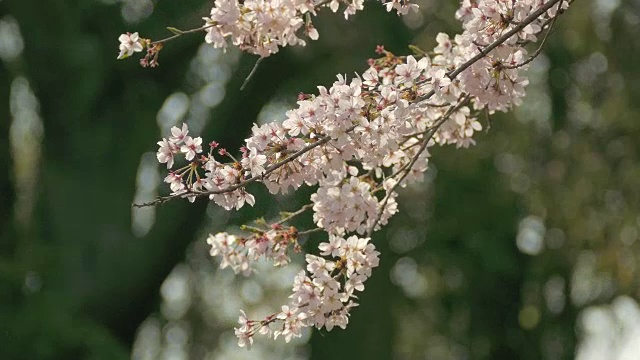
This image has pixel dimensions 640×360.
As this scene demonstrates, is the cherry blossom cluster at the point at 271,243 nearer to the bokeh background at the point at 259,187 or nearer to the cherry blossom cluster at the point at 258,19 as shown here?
the cherry blossom cluster at the point at 258,19

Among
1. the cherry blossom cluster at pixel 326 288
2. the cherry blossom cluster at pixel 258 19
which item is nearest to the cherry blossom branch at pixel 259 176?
the cherry blossom cluster at pixel 326 288

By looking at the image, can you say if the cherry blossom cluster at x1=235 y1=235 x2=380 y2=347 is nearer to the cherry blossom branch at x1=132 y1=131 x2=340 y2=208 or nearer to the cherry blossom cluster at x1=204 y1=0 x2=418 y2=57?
→ the cherry blossom branch at x1=132 y1=131 x2=340 y2=208

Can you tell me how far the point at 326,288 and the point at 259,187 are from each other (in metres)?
6.57

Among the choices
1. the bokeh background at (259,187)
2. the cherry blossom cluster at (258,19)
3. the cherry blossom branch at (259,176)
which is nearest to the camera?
the cherry blossom branch at (259,176)

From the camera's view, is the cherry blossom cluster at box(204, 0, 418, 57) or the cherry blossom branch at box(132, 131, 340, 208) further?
the cherry blossom cluster at box(204, 0, 418, 57)

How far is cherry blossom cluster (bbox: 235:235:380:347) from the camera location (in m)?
3.19

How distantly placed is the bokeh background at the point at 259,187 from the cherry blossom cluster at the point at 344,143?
561 cm

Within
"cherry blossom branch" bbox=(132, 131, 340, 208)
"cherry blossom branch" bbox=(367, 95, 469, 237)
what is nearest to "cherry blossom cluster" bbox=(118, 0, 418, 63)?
"cherry blossom branch" bbox=(367, 95, 469, 237)

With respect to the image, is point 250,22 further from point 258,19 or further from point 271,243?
point 271,243

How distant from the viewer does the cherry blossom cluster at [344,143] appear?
2916 millimetres

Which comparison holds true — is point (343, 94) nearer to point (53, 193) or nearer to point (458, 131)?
point (458, 131)

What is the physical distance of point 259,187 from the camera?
31.9ft

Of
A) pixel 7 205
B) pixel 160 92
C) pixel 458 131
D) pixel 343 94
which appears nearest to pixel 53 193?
pixel 7 205

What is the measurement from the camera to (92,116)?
387 inches
